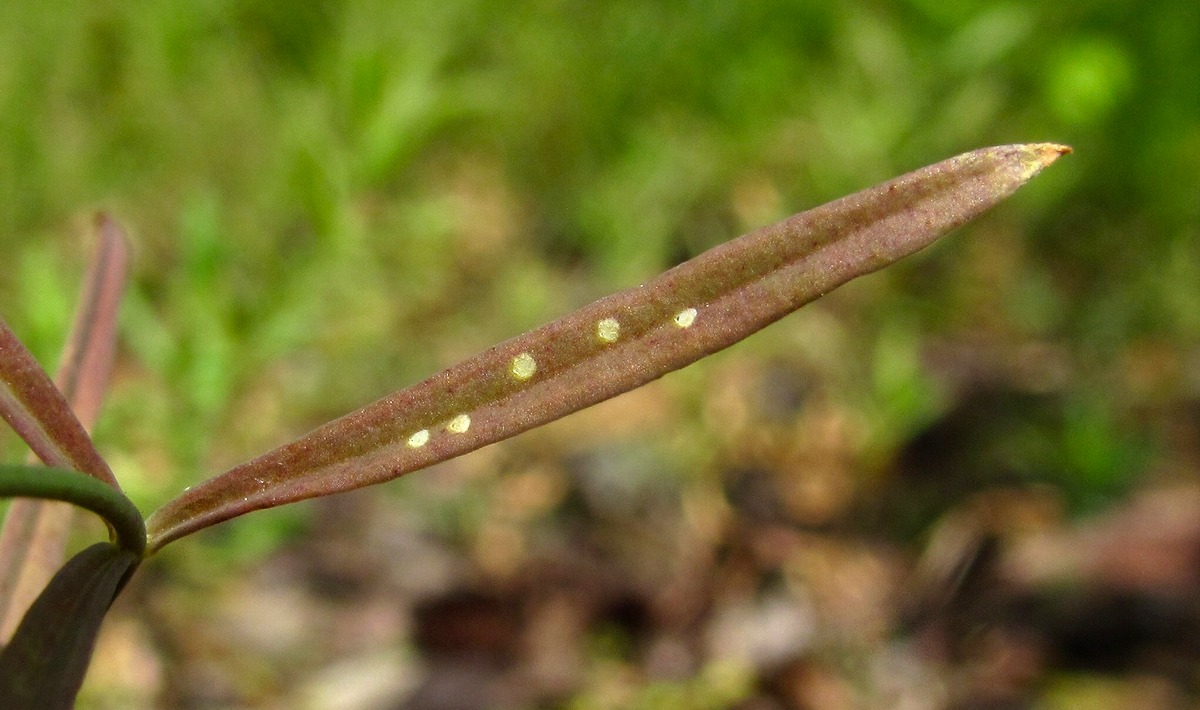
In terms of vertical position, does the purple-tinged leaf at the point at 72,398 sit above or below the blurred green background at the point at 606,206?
below

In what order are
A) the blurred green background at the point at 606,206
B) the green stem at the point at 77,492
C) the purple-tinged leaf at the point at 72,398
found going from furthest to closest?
1. the blurred green background at the point at 606,206
2. the purple-tinged leaf at the point at 72,398
3. the green stem at the point at 77,492

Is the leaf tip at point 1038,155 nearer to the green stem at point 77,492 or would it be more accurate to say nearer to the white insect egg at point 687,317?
the white insect egg at point 687,317

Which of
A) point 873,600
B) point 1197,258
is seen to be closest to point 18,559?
point 873,600

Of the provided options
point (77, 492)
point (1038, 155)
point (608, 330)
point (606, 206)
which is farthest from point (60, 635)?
point (606, 206)

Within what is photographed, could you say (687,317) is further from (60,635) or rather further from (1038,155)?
(60,635)

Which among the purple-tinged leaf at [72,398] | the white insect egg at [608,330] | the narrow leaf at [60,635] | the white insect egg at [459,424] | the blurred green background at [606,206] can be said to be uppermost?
the blurred green background at [606,206]

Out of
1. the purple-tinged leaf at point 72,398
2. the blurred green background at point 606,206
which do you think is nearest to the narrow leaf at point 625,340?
the purple-tinged leaf at point 72,398
